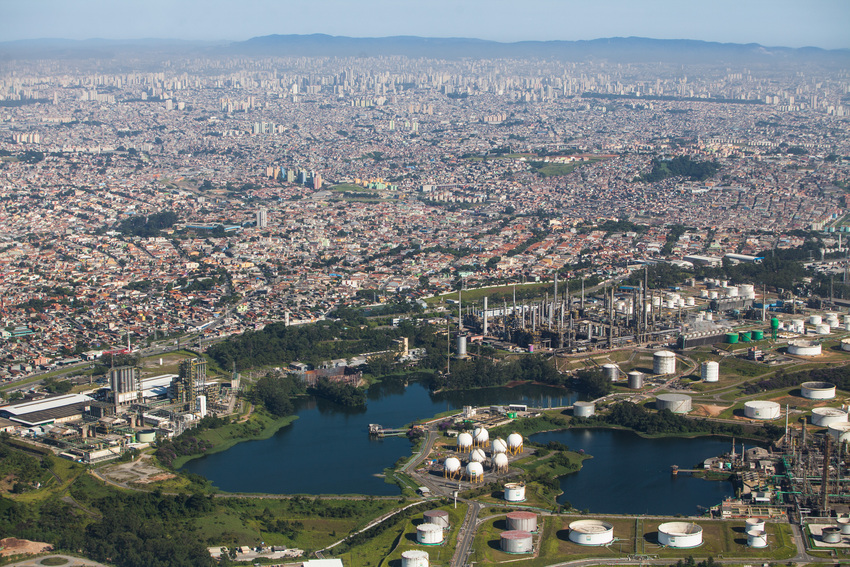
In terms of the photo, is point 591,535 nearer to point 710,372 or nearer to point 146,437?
point 146,437

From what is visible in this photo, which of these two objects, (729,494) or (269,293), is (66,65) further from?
(729,494)

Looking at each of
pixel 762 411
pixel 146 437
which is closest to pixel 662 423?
pixel 762 411

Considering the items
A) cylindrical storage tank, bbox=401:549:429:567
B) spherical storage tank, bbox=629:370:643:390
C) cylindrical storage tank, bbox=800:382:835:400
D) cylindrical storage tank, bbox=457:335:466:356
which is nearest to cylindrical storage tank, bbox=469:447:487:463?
cylindrical storage tank, bbox=401:549:429:567

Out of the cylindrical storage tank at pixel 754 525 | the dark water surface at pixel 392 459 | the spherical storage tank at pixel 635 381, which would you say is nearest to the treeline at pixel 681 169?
the spherical storage tank at pixel 635 381

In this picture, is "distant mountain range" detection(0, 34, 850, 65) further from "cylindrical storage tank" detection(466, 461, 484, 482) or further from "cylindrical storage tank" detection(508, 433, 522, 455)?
"cylindrical storage tank" detection(466, 461, 484, 482)

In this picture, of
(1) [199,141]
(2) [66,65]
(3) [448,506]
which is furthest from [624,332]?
(2) [66,65]

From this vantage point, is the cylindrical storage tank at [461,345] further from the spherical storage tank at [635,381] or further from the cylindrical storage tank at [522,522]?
the cylindrical storage tank at [522,522]
